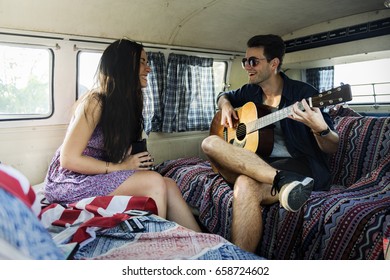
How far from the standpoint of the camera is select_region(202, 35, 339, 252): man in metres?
1.02

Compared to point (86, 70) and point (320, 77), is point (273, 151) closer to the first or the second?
point (320, 77)

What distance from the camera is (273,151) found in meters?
1.26

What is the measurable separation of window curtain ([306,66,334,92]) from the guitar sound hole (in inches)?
15.3

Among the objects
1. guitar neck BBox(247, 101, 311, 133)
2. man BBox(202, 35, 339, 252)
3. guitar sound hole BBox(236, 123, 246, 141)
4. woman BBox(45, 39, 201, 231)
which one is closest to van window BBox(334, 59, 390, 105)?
man BBox(202, 35, 339, 252)

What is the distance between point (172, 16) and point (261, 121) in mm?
709

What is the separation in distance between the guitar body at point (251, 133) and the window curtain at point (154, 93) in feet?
1.30

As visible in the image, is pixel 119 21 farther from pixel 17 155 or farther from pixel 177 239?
pixel 177 239

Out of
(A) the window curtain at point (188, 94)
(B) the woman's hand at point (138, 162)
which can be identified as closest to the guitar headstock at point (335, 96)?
(B) the woman's hand at point (138, 162)

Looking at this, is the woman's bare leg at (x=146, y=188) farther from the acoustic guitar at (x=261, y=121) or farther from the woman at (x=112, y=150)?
the acoustic guitar at (x=261, y=121)

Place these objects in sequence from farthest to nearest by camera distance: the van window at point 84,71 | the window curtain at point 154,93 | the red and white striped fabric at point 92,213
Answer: the window curtain at point 154,93 → the van window at point 84,71 → the red and white striped fabric at point 92,213

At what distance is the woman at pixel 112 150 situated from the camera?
99 centimetres

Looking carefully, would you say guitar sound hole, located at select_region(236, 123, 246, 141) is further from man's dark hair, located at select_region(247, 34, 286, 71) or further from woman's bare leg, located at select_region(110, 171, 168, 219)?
woman's bare leg, located at select_region(110, 171, 168, 219)

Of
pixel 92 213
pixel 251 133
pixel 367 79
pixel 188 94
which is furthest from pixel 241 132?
pixel 92 213

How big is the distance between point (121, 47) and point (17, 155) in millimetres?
589
